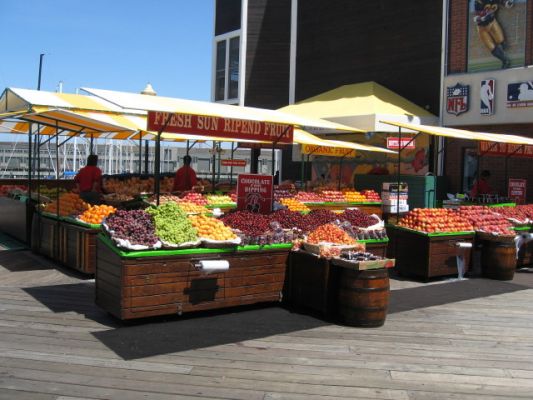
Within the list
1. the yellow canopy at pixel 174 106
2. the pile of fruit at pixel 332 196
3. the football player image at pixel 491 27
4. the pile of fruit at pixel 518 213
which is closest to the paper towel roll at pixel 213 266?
the yellow canopy at pixel 174 106

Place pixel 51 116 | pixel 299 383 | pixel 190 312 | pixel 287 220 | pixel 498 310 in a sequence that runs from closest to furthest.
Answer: pixel 299 383
pixel 190 312
pixel 498 310
pixel 287 220
pixel 51 116

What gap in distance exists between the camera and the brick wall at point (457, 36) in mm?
19766

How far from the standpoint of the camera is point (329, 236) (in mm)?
7887

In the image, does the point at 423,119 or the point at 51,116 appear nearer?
the point at 51,116

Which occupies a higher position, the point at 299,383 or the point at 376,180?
the point at 376,180

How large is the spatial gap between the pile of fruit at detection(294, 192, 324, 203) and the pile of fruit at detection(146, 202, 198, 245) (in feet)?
26.2

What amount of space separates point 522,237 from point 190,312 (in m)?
7.27

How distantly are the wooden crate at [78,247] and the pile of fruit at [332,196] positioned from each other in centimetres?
750

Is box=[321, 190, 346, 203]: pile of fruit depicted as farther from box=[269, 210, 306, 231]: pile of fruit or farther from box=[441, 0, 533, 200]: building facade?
box=[269, 210, 306, 231]: pile of fruit

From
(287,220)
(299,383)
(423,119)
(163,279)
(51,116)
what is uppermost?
(423,119)

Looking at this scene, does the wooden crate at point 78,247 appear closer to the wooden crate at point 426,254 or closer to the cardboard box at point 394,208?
the wooden crate at point 426,254

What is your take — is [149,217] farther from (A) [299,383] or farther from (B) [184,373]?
(A) [299,383]

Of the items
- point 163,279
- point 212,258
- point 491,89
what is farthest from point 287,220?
point 491,89

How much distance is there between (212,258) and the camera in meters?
7.07
